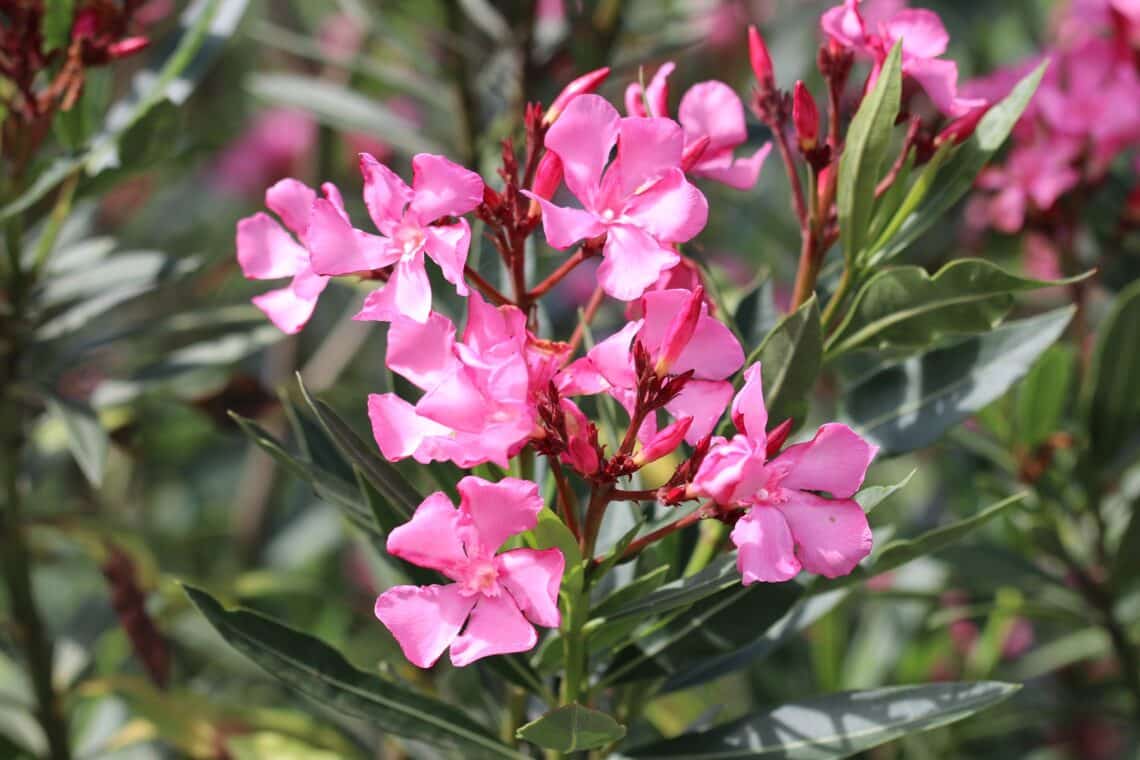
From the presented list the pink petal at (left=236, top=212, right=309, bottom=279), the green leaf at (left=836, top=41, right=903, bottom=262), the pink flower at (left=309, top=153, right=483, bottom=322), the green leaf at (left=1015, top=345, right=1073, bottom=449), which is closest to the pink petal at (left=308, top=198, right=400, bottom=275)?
the pink flower at (left=309, top=153, right=483, bottom=322)

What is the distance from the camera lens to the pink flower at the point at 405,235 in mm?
800

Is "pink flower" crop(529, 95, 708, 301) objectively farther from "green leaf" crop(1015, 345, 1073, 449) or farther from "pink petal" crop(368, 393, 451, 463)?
"green leaf" crop(1015, 345, 1073, 449)

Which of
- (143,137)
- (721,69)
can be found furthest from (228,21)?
(721,69)

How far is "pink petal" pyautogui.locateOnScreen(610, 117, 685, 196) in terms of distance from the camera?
82 centimetres

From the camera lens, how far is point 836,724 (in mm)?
937

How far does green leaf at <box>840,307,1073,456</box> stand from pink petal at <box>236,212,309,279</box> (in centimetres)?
48

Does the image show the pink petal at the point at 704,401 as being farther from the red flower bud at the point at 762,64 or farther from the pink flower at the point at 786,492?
the red flower bud at the point at 762,64

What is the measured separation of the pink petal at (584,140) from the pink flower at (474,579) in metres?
0.20

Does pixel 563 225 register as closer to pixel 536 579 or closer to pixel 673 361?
pixel 673 361

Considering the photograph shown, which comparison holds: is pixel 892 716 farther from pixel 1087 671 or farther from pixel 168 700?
pixel 1087 671

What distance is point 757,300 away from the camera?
1116mm

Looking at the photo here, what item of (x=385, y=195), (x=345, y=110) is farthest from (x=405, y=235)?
(x=345, y=110)

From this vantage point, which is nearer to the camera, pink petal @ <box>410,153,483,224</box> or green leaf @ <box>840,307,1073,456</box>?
pink petal @ <box>410,153,483,224</box>

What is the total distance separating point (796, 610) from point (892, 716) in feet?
0.73
